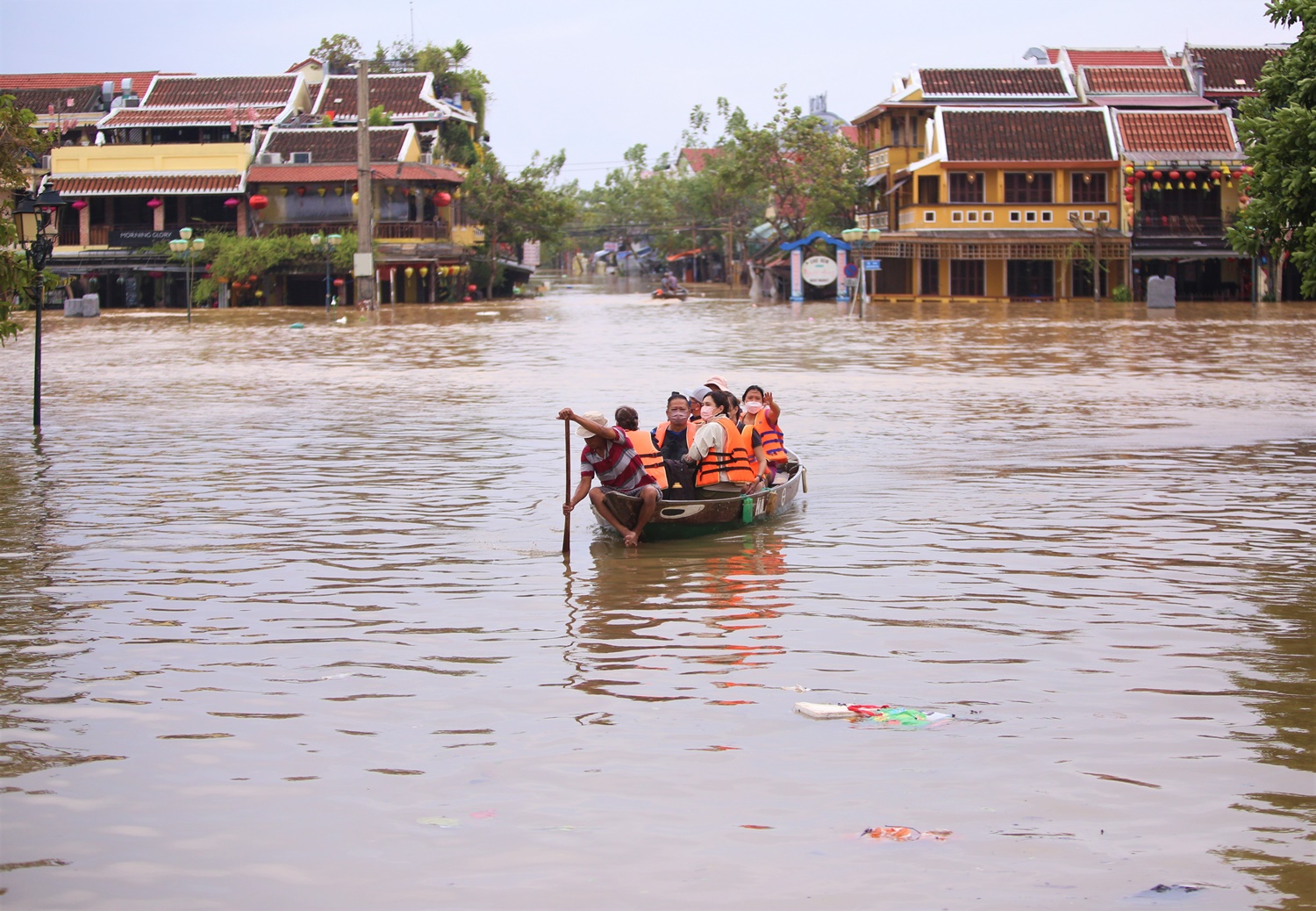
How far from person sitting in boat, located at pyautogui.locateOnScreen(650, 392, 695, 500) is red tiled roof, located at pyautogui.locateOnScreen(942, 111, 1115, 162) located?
155 ft

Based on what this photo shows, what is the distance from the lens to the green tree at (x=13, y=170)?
16.3 meters

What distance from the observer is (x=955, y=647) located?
862 cm

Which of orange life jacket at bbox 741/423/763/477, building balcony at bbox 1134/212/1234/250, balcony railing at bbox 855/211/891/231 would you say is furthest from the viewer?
balcony railing at bbox 855/211/891/231

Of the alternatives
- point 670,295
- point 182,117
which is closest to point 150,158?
point 182,117

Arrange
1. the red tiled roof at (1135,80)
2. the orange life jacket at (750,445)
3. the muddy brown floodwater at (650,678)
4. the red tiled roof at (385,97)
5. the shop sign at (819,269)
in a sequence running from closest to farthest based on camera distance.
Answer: the muddy brown floodwater at (650,678)
the orange life jacket at (750,445)
the red tiled roof at (1135,80)
the shop sign at (819,269)
the red tiled roof at (385,97)

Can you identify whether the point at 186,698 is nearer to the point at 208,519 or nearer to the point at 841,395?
the point at 208,519

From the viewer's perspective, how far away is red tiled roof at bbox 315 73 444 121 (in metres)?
68.4

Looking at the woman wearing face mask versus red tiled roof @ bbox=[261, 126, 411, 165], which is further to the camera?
red tiled roof @ bbox=[261, 126, 411, 165]

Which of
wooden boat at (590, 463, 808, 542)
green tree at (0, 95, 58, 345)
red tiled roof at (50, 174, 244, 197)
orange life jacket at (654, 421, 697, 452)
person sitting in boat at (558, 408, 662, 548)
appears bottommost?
wooden boat at (590, 463, 808, 542)

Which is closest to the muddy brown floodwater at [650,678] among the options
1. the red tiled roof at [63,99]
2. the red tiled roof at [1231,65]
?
the red tiled roof at [1231,65]

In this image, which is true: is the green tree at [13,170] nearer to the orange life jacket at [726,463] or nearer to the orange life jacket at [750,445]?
the orange life jacket at [726,463]

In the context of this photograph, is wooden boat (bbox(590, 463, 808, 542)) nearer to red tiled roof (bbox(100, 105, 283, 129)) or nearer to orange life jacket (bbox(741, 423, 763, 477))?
orange life jacket (bbox(741, 423, 763, 477))

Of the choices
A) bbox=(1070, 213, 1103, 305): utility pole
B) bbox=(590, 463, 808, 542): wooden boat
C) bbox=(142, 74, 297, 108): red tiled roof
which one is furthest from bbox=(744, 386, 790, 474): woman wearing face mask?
bbox=(142, 74, 297, 108): red tiled roof

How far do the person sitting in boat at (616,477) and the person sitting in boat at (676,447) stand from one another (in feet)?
2.35
